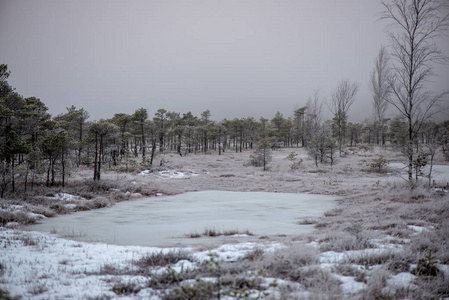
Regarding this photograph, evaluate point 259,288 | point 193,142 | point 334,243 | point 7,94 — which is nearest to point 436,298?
point 334,243

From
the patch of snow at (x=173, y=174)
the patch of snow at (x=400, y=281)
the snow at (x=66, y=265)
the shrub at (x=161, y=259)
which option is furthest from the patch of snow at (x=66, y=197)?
the patch of snow at (x=400, y=281)

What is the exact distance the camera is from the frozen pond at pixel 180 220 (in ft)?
25.3

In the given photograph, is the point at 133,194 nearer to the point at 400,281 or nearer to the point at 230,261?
the point at 230,261

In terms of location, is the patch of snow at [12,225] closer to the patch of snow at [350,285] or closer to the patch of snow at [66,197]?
the patch of snow at [66,197]

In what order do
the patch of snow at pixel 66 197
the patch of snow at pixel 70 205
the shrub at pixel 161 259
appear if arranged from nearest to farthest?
the shrub at pixel 161 259, the patch of snow at pixel 70 205, the patch of snow at pixel 66 197

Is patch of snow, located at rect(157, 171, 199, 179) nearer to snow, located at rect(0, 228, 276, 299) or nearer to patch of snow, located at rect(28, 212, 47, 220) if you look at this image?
patch of snow, located at rect(28, 212, 47, 220)

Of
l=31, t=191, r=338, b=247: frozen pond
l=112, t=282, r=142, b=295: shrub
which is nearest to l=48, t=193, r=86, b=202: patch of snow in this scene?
l=31, t=191, r=338, b=247: frozen pond

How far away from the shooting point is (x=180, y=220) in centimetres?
1045

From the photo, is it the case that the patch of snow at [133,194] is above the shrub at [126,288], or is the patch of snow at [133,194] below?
below

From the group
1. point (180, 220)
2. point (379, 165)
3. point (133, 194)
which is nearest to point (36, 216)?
point (180, 220)

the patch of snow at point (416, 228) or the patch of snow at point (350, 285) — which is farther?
the patch of snow at point (416, 228)

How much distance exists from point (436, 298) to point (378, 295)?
2.93 ft

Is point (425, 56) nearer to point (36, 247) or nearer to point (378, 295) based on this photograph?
point (378, 295)

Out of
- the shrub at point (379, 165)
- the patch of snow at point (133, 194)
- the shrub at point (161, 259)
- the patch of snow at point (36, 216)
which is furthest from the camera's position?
the shrub at point (379, 165)
